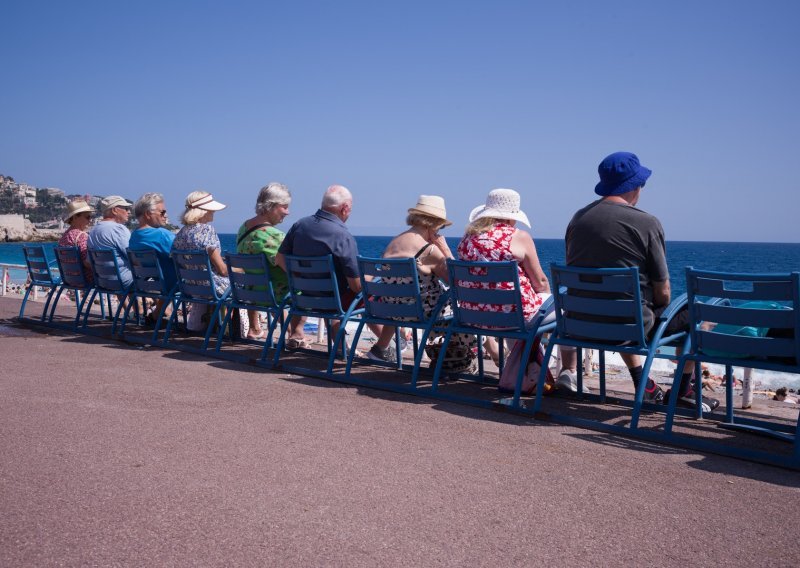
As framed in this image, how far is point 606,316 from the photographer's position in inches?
211

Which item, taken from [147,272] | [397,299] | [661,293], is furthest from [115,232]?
[661,293]

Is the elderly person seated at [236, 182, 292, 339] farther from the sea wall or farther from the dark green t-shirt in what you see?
the sea wall

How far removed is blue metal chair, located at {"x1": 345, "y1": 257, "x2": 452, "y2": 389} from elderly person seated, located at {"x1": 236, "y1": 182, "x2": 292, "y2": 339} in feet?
4.92

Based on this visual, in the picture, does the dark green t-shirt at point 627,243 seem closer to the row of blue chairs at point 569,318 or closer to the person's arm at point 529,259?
the row of blue chairs at point 569,318

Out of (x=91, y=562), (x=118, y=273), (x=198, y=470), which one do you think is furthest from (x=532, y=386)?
(x=118, y=273)

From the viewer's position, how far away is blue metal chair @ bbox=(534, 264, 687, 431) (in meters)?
5.14

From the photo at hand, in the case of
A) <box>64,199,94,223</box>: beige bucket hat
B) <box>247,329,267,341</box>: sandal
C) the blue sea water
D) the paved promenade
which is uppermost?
the blue sea water

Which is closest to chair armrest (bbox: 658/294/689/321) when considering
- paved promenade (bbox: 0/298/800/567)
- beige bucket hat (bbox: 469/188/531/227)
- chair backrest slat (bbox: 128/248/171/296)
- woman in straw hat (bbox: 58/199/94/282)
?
paved promenade (bbox: 0/298/800/567)

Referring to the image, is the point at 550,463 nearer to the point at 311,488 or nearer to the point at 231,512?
the point at 311,488

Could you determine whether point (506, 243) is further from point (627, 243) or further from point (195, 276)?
point (195, 276)

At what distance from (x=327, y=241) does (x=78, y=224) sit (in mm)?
4903

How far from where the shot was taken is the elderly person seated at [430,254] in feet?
22.7

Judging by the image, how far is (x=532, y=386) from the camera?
600 centimetres

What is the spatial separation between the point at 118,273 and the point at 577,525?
7076 millimetres
